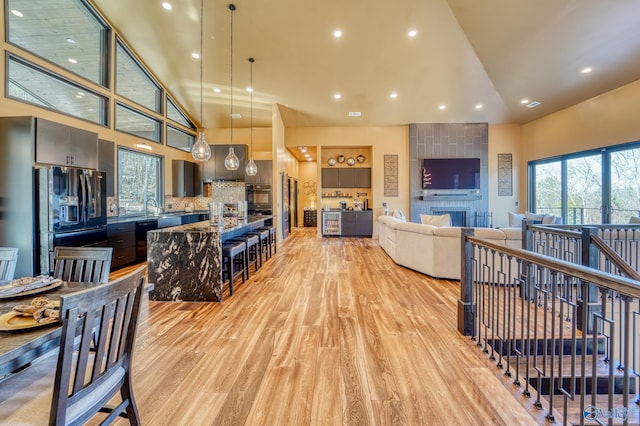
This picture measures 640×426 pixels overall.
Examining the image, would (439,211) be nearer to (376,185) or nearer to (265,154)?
(376,185)

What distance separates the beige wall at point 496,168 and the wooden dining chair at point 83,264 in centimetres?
955

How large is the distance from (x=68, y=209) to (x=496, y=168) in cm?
1042

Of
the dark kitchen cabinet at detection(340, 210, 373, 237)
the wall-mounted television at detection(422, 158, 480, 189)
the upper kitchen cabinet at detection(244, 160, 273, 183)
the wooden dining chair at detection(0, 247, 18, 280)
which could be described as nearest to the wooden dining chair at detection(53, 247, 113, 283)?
the wooden dining chair at detection(0, 247, 18, 280)

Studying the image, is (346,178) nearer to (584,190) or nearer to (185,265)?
(584,190)

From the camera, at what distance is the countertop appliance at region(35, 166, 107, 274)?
12.1 ft

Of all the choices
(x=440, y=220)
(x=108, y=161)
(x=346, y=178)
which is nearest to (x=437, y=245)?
(x=440, y=220)

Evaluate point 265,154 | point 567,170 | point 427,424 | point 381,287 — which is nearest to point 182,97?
point 265,154

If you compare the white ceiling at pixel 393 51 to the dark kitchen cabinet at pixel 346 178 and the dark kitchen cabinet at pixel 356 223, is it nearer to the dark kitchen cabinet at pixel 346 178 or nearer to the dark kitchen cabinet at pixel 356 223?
the dark kitchen cabinet at pixel 346 178

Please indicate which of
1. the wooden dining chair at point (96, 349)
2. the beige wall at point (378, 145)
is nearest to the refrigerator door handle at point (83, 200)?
the wooden dining chair at point (96, 349)

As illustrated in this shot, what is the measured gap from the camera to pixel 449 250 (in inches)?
167

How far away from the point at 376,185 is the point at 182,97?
6.28m

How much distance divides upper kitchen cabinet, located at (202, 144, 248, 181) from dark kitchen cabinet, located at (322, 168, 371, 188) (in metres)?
2.70

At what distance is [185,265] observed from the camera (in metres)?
3.46

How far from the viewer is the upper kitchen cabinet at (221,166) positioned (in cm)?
817
